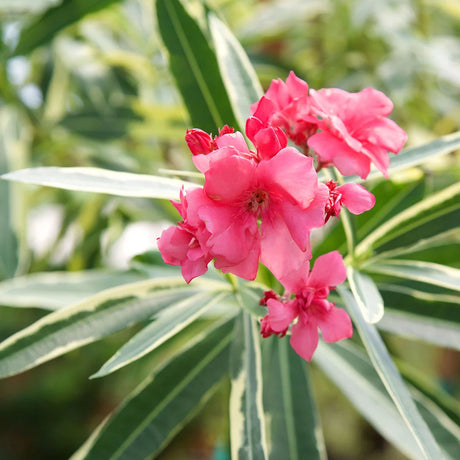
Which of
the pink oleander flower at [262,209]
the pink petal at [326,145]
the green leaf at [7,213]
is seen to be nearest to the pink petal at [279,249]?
the pink oleander flower at [262,209]

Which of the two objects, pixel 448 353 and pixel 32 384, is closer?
pixel 448 353

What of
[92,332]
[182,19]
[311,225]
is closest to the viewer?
[311,225]

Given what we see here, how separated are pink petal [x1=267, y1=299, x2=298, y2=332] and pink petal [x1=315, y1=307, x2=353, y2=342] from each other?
3cm

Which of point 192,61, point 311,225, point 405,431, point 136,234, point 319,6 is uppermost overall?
point 319,6

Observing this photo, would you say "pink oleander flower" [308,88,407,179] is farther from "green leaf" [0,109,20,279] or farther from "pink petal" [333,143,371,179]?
"green leaf" [0,109,20,279]

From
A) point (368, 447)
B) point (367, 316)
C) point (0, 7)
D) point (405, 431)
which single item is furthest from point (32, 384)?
point (367, 316)

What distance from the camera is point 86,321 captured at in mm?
591

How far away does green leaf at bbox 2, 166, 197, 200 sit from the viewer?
0.49 meters

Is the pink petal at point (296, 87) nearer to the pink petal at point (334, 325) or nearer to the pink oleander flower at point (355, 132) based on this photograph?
the pink oleander flower at point (355, 132)

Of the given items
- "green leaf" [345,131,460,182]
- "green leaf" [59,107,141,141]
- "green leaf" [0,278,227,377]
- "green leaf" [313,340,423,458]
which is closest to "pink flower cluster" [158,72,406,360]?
"green leaf" [345,131,460,182]

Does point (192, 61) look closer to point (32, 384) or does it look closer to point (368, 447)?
point (368, 447)

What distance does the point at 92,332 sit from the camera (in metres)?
0.59

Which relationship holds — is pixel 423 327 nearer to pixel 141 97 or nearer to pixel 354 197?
pixel 354 197

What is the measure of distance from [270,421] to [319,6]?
99 centimetres
